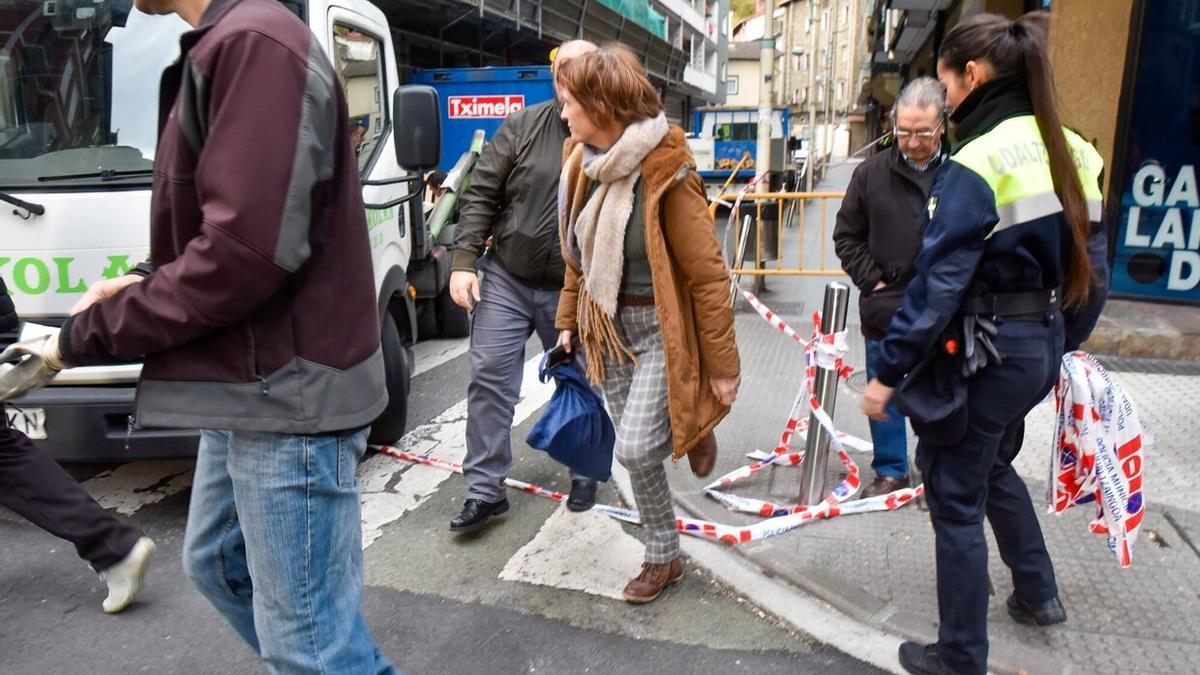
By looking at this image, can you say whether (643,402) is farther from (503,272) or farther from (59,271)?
(59,271)

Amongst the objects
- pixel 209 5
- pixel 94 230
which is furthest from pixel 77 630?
pixel 209 5

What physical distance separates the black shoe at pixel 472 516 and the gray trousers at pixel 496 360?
1.2 inches

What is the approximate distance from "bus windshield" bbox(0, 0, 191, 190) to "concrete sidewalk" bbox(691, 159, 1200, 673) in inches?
115

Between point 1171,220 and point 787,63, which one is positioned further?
point 787,63

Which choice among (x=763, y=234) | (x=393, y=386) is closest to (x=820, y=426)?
(x=393, y=386)

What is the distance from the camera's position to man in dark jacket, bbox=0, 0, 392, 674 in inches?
62.5

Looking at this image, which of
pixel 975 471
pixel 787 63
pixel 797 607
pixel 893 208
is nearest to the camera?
pixel 975 471

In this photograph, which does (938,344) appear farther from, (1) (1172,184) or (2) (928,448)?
(1) (1172,184)

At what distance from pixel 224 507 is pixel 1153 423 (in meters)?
4.92

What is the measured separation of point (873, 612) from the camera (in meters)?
3.15

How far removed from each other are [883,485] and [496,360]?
1.83m

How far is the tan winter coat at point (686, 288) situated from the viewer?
287cm

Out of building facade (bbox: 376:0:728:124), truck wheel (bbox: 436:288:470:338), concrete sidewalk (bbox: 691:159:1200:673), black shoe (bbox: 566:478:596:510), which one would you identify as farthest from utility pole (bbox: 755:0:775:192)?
black shoe (bbox: 566:478:596:510)

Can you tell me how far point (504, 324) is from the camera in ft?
12.6
